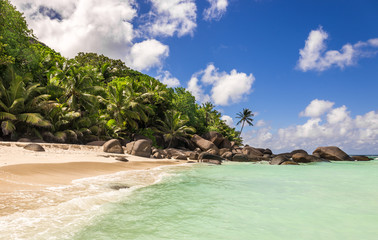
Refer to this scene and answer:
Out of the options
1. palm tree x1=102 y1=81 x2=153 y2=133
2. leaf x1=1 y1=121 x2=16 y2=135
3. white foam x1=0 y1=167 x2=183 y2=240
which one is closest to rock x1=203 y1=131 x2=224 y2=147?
palm tree x1=102 y1=81 x2=153 y2=133

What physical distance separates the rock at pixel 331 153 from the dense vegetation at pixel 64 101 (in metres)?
17.8

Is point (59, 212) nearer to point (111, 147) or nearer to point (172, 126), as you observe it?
point (111, 147)

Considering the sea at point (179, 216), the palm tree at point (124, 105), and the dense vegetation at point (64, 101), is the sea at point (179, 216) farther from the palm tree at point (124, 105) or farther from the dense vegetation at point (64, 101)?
the palm tree at point (124, 105)

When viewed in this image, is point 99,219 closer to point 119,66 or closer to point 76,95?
point 76,95

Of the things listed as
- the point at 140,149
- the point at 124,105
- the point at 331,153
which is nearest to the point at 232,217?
the point at 140,149

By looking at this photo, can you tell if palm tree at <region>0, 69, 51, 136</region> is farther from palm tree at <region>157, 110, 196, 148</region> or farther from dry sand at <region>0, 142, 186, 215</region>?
palm tree at <region>157, 110, 196, 148</region>

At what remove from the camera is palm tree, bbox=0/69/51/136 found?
49.2 ft

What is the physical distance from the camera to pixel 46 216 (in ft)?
12.9

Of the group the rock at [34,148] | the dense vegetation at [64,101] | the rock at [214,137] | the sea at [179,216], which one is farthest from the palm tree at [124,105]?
the sea at [179,216]

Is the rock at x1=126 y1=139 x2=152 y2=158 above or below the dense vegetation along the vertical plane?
below

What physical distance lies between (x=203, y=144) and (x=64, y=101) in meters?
17.4

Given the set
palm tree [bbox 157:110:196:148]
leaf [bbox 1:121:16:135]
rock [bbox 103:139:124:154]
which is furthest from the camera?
palm tree [bbox 157:110:196:148]

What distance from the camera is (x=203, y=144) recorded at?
31.7 m

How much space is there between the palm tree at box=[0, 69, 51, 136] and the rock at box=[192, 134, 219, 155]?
64.1 feet
